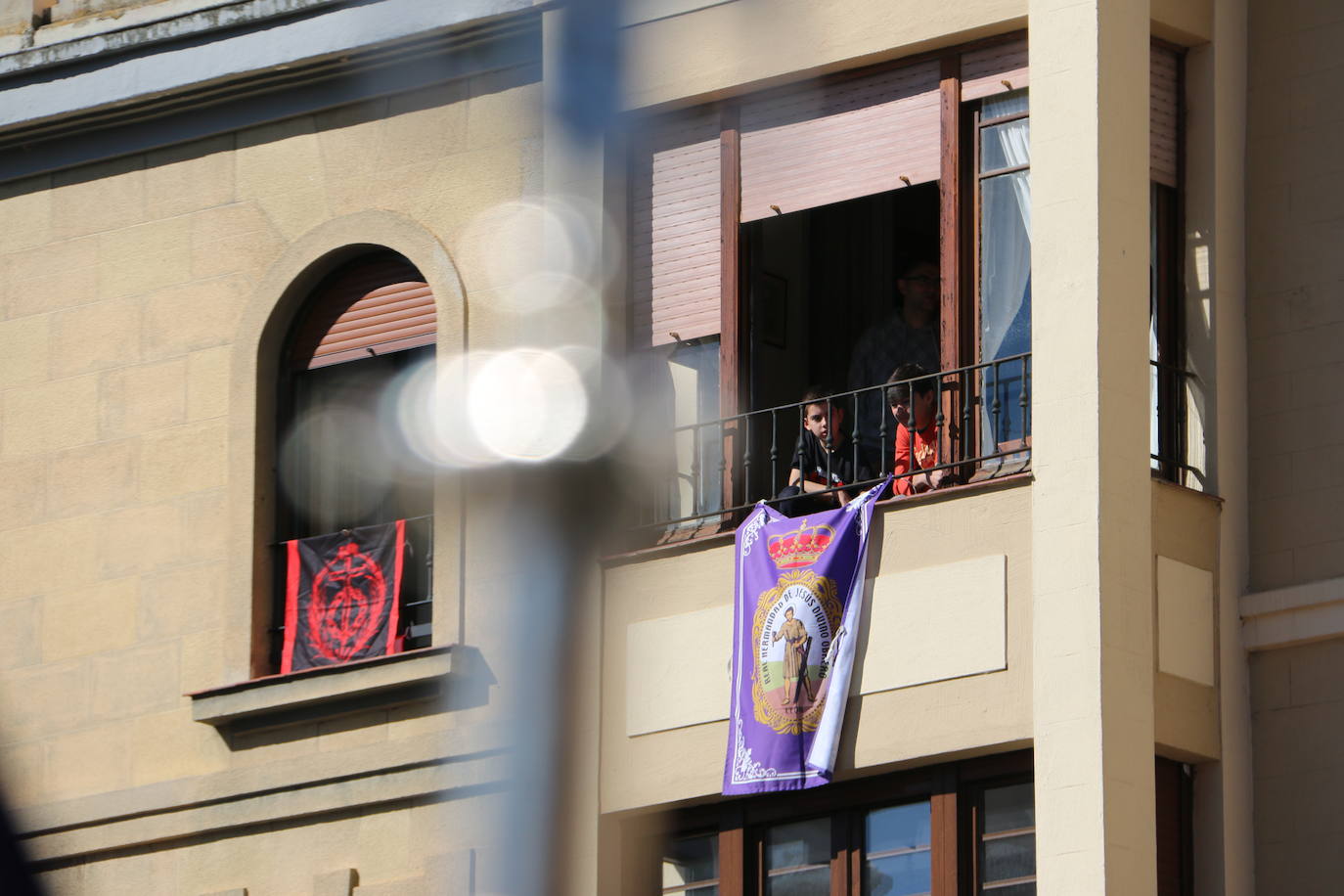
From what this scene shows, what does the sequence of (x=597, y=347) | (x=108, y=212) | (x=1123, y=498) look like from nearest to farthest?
(x=1123, y=498)
(x=597, y=347)
(x=108, y=212)

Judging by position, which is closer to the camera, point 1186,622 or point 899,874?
point 1186,622

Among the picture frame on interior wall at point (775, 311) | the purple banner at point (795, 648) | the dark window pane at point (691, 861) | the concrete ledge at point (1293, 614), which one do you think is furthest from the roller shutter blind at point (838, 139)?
the dark window pane at point (691, 861)

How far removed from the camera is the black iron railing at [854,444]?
10.6 meters

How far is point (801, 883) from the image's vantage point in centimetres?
1053

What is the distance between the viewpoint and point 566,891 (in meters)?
11.1

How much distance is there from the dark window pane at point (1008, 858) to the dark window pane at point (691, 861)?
5.21 ft

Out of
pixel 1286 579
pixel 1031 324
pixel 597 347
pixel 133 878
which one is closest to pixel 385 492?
pixel 597 347

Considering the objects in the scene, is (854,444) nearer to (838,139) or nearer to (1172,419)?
(1172,419)

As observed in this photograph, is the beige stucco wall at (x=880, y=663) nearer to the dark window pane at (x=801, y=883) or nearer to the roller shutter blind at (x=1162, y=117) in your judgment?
the dark window pane at (x=801, y=883)

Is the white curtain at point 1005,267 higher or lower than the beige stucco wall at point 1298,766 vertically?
higher

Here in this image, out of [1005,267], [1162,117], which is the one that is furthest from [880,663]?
[1162,117]

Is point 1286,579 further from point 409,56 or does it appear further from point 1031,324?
point 409,56

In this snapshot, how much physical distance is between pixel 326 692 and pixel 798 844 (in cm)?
306

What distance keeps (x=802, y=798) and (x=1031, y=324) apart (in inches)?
105
